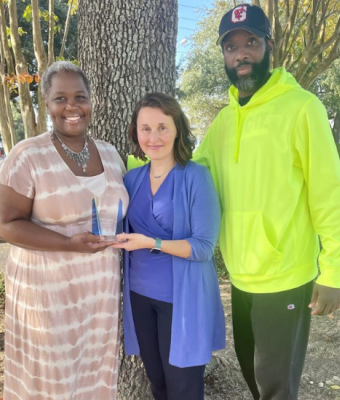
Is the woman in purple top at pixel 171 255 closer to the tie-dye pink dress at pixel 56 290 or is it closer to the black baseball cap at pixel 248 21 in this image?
the tie-dye pink dress at pixel 56 290

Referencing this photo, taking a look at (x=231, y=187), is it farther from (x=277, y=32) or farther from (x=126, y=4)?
(x=277, y=32)

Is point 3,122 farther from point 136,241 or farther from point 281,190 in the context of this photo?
point 281,190

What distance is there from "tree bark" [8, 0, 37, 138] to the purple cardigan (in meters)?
4.53

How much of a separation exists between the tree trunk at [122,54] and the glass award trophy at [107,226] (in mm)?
786

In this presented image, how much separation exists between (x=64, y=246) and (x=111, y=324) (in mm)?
616

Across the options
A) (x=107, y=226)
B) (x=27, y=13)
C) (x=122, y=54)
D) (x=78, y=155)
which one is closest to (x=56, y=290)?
(x=107, y=226)

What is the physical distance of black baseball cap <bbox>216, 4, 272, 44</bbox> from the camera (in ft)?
7.32

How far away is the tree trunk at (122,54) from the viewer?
2.83 metres

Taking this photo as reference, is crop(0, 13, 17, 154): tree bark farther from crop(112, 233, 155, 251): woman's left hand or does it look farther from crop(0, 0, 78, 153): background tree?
crop(112, 233, 155, 251): woman's left hand

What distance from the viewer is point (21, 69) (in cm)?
588

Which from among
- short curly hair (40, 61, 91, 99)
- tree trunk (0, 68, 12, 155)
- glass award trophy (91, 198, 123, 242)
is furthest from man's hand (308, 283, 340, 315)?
tree trunk (0, 68, 12, 155)

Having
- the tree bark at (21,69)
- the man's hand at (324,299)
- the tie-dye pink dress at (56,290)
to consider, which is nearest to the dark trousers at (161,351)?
the tie-dye pink dress at (56,290)

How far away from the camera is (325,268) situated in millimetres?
2074

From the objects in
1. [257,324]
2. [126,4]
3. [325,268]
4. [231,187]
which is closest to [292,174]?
[231,187]
